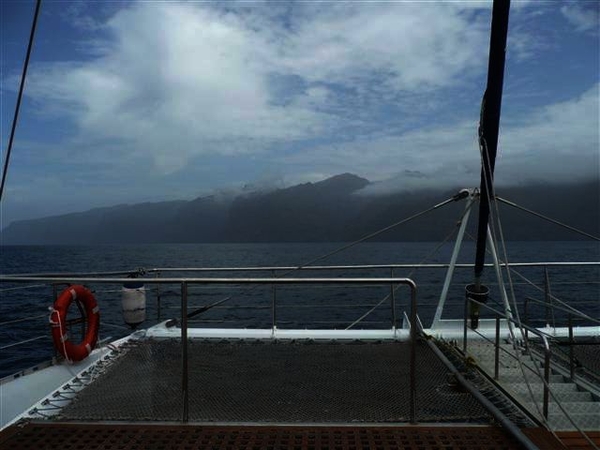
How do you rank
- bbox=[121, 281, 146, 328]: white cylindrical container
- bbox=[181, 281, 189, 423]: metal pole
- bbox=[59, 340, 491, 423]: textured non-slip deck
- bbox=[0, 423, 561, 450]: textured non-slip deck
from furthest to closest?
bbox=[121, 281, 146, 328]: white cylindrical container
bbox=[59, 340, 491, 423]: textured non-slip deck
bbox=[181, 281, 189, 423]: metal pole
bbox=[0, 423, 561, 450]: textured non-slip deck

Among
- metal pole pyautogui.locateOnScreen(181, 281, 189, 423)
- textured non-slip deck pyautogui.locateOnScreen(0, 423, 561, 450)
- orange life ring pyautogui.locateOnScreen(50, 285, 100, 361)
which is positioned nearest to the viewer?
textured non-slip deck pyautogui.locateOnScreen(0, 423, 561, 450)

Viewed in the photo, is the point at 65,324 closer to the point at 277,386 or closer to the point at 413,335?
the point at 277,386

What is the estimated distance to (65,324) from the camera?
489 cm

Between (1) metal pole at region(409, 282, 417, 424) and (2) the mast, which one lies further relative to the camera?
(2) the mast

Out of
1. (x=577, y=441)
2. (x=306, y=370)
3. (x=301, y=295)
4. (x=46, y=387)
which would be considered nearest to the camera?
(x=577, y=441)

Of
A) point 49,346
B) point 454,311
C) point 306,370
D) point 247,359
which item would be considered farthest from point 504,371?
point 49,346

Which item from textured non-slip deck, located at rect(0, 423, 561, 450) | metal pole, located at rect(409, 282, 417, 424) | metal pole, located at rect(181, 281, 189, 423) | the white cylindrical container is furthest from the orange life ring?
metal pole, located at rect(409, 282, 417, 424)

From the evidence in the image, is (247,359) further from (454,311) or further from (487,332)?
(454,311)

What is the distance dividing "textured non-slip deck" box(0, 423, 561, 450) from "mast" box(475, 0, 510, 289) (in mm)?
2565

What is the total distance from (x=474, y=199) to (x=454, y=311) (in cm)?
1046

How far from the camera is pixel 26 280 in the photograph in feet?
12.8

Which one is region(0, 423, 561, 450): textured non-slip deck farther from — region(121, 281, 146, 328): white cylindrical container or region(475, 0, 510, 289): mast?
region(475, 0, 510, 289): mast

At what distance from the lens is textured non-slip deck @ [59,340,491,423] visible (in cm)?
365

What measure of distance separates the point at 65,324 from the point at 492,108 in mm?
5218
